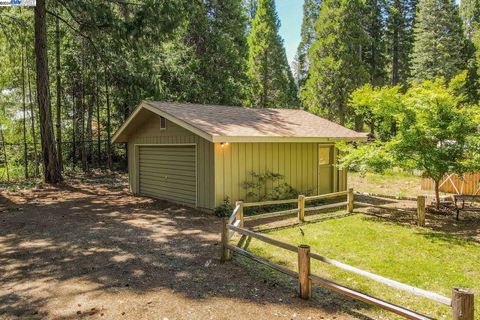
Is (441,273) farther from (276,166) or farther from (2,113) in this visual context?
(2,113)

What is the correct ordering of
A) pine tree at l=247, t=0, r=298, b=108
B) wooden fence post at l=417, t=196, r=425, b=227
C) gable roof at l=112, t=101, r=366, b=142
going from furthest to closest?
pine tree at l=247, t=0, r=298, b=108, gable roof at l=112, t=101, r=366, b=142, wooden fence post at l=417, t=196, r=425, b=227

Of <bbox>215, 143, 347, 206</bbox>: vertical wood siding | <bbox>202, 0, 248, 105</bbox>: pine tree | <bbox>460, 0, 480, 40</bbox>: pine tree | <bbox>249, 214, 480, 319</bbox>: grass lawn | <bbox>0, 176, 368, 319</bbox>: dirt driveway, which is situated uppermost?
<bbox>460, 0, 480, 40</bbox>: pine tree

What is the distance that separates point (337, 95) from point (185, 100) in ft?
37.8

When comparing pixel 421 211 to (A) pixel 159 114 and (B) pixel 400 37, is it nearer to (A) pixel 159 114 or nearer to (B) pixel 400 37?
(A) pixel 159 114

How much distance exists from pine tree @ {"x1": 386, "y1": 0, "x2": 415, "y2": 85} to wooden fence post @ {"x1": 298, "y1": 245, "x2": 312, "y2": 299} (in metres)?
36.3

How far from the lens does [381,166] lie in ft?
33.0

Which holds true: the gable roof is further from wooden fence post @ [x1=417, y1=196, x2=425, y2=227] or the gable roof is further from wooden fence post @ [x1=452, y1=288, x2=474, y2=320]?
wooden fence post @ [x1=452, y1=288, x2=474, y2=320]

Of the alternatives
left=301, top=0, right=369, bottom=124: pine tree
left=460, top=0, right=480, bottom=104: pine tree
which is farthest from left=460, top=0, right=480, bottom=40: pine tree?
left=301, top=0, right=369, bottom=124: pine tree

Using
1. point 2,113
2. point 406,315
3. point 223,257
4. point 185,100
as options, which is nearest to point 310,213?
point 223,257

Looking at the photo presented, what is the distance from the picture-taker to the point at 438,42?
110ft

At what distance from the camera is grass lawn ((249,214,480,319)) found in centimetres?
554

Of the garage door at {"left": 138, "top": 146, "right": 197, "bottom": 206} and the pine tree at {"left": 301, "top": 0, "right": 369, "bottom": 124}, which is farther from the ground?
the pine tree at {"left": 301, "top": 0, "right": 369, "bottom": 124}

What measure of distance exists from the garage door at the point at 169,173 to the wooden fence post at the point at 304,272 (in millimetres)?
7019

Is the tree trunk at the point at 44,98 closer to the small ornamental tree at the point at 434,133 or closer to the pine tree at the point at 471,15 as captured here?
the small ornamental tree at the point at 434,133
